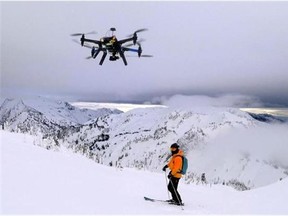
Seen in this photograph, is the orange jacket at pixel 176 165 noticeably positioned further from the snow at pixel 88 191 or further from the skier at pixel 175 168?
the snow at pixel 88 191

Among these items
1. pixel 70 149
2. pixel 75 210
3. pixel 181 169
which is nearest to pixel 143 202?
pixel 181 169

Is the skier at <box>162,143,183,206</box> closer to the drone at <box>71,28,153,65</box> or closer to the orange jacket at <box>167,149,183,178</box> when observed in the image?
the orange jacket at <box>167,149,183,178</box>

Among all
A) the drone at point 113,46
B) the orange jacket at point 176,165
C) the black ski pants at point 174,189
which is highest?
the drone at point 113,46

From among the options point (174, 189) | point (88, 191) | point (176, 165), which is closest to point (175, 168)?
point (176, 165)

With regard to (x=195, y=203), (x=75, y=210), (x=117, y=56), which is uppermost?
(x=117, y=56)

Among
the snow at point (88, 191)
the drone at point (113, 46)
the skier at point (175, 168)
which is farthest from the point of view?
the drone at point (113, 46)

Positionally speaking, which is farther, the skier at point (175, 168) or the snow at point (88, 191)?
the skier at point (175, 168)

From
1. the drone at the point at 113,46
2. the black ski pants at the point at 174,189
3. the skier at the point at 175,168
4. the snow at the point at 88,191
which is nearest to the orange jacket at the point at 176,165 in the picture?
the skier at the point at 175,168

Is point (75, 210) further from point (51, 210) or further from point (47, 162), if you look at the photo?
point (47, 162)
